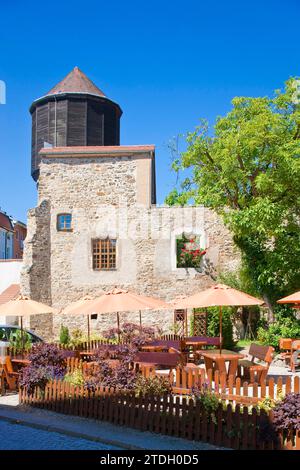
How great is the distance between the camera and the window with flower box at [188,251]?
77.3ft

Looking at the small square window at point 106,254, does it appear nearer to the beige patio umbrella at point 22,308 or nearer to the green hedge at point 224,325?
the green hedge at point 224,325

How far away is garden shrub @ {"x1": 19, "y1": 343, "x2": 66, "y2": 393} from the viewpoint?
33.3 feet

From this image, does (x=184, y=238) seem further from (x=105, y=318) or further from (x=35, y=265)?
(x=35, y=265)

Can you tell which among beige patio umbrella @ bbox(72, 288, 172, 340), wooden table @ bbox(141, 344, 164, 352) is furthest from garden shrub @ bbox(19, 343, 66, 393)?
wooden table @ bbox(141, 344, 164, 352)

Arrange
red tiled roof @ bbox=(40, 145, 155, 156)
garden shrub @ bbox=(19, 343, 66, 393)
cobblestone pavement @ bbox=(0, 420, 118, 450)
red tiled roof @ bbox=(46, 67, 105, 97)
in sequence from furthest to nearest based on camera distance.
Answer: red tiled roof @ bbox=(46, 67, 105, 97), red tiled roof @ bbox=(40, 145, 155, 156), garden shrub @ bbox=(19, 343, 66, 393), cobblestone pavement @ bbox=(0, 420, 118, 450)

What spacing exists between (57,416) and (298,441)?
171 inches

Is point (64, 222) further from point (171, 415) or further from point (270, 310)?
point (171, 415)

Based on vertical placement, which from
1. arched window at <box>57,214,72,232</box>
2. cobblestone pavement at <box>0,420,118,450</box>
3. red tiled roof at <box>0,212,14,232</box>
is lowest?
cobblestone pavement at <box>0,420,118,450</box>

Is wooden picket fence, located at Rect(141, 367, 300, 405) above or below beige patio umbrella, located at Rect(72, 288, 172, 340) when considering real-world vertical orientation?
below

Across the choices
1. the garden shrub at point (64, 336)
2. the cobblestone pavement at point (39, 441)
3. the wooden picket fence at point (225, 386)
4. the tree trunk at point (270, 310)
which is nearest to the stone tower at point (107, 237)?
the garden shrub at point (64, 336)

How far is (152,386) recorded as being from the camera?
28.7 ft

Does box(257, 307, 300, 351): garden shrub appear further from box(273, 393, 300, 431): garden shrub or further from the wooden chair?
box(273, 393, 300, 431): garden shrub

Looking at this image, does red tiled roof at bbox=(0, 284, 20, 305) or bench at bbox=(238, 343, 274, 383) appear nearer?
bench at bbox=(238, 343, 274, 383)

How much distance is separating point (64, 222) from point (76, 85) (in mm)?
11497
